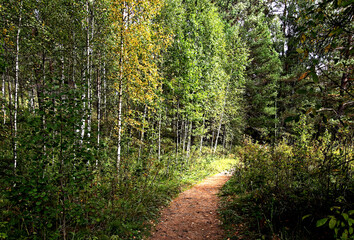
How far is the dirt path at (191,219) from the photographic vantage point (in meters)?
4.43

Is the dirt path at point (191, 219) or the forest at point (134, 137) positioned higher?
the forest at point (134, 137)

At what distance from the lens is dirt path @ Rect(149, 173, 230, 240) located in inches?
174

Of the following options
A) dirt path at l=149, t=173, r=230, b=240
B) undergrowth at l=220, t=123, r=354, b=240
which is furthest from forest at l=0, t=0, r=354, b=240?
dirt path at l=149, t=173, r=230, b=240

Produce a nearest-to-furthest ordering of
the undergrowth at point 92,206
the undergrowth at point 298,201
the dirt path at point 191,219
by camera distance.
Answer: the undergrowth at point 92,206 < the undergrowth at point 298,201 < the dirt path at point 191,219

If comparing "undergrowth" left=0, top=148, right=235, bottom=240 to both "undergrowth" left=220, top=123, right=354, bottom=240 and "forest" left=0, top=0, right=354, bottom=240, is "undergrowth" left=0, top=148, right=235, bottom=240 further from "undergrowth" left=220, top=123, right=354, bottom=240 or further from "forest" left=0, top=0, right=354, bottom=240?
"undergrowth" left=220, top=123, right=354, bottom=240

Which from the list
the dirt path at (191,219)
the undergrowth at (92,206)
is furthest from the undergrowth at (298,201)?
the undergrowth at (92,206)

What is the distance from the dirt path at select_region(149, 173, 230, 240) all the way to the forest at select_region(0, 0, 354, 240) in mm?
380

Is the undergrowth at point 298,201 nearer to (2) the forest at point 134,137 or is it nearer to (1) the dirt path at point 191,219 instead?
(2) the forest at point 134,137

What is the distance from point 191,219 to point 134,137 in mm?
4133

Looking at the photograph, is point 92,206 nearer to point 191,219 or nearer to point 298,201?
point 191,219

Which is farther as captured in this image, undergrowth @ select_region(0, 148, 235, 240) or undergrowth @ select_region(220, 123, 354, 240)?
undergrowth @ select_region(220, 123, 354, 240)

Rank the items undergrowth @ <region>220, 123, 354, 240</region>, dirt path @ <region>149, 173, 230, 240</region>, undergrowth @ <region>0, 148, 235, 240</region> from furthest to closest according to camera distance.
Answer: dirt path @ <region>149, 173, 230, 240</region>, undergrowth @ <region>220, 123, 354, 240</region>, undergrowth @ <region>0, 148, 235, 240</region>

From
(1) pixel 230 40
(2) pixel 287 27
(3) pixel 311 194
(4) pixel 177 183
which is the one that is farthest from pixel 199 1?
(2) pixel 287 27

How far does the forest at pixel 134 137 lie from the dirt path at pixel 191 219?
1.25ft
